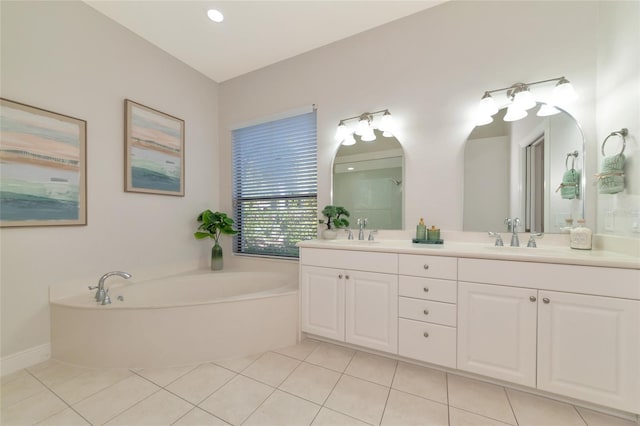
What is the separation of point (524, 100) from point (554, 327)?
1.44 m

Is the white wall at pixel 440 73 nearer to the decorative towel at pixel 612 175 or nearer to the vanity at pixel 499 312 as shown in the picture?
the decorative towel at pixel 612 175

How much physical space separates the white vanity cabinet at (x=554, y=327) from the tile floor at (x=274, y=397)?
0.48ft

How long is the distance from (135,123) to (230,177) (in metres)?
1.05

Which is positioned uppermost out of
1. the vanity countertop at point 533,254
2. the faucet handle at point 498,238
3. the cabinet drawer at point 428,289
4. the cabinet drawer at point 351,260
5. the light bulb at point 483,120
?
the light bulb at point 483,120

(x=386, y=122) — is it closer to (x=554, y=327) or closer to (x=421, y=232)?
(x=421, y=232)

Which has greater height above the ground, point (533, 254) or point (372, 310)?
point (533, 254)

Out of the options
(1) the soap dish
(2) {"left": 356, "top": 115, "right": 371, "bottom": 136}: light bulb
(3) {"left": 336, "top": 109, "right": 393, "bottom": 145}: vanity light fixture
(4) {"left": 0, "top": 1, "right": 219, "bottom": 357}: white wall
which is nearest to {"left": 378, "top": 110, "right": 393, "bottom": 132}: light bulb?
(3) {"left": 336, "top": 109, "right": 393, "bottom": 145}: vanity light fixture

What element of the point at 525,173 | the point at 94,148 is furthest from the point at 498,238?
the point at 94,148

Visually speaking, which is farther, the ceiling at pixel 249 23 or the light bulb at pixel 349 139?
the light bulb at pixel 349 139

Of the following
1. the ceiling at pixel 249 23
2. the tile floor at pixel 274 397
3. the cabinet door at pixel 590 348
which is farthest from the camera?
the ceiling at pixel 249 23

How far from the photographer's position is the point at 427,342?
156cm

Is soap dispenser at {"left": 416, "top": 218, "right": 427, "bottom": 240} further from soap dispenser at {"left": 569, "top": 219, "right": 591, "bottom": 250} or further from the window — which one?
the window

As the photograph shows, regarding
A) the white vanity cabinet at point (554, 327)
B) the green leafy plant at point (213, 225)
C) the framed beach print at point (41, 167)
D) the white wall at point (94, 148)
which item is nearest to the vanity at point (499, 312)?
the white vanity cabinet at point (554, 327)

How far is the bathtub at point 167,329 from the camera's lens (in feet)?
5.44
